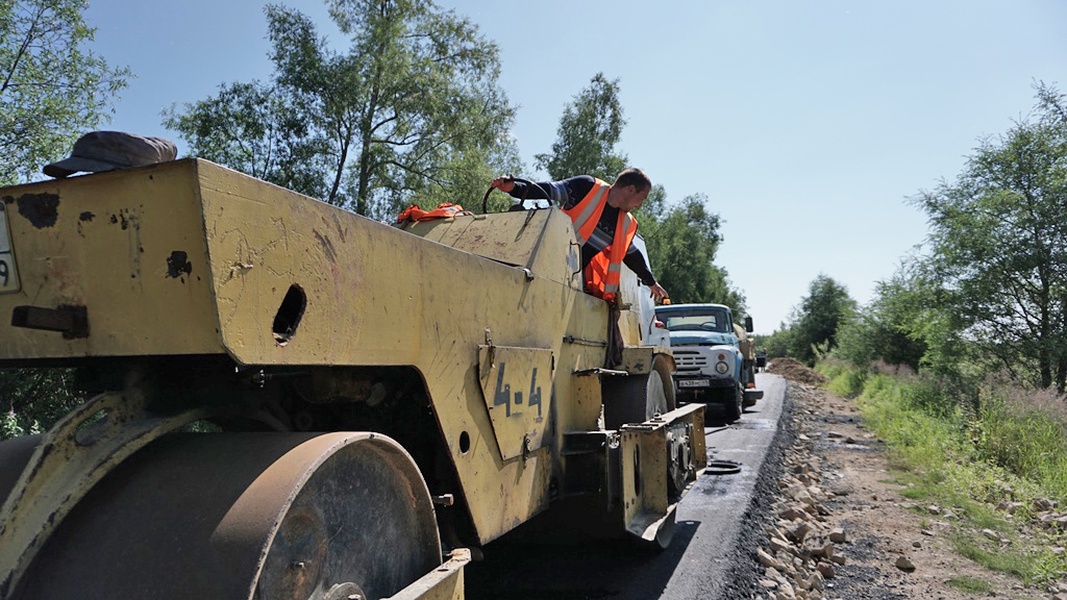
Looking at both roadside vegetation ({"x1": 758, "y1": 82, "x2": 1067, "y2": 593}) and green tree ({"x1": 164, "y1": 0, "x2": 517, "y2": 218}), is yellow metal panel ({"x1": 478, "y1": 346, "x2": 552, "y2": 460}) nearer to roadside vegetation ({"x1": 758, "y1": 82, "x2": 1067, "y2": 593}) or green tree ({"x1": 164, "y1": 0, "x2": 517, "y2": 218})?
roadside vegetation ({"x1": 758, "y1": 82, "x2": 1067, "y2": 593})

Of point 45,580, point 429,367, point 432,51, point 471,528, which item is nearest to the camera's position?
point 45,580

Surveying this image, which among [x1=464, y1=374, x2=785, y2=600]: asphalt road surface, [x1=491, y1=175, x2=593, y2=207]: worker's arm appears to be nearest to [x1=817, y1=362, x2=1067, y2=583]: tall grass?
[x1=464, y1=374, x2=785, y2=600]: asphalt road surface

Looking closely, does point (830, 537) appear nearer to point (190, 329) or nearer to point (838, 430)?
point (190, 329)

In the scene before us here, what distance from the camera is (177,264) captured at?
1.71 metres

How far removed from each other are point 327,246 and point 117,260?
0.51m

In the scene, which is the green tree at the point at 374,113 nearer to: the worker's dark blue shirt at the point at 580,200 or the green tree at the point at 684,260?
the worker's dark blue shirt at the point at 580,200

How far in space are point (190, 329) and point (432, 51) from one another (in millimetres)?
16741

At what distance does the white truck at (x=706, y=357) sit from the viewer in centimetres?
1363

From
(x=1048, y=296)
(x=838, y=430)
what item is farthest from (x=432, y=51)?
(x=1048, y=296)

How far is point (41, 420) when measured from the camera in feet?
26.0

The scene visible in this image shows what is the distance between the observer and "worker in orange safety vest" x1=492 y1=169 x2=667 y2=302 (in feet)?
16.0

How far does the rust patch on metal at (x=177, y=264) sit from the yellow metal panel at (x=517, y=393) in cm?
143

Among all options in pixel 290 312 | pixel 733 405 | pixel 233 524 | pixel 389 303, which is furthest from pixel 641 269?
pixel 733 405

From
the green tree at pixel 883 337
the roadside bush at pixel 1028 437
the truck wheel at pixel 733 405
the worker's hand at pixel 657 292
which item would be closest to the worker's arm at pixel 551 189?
the worker's hand at pixel 657 292
